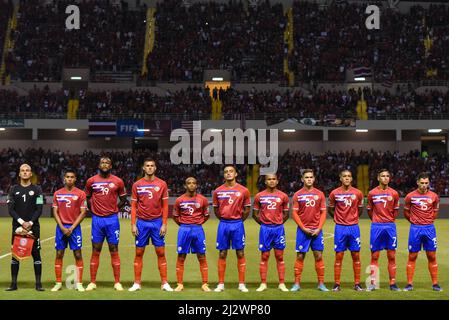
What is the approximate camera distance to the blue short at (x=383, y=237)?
476 inches

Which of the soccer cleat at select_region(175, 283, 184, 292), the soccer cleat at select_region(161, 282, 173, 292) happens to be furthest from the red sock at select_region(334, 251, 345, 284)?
the soccer cleat at select_region(161, 282, 173, 292)

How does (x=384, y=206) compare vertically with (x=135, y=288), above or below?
above

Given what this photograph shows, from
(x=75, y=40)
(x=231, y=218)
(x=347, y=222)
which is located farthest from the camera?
(x=75, y=40)

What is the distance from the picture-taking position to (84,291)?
1135 cm

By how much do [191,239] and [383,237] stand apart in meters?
3.70

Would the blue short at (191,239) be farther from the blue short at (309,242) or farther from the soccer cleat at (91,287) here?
the blue short at (309,242)

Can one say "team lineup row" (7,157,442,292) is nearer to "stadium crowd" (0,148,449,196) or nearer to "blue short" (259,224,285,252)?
"blue short" (259,224,285,252)

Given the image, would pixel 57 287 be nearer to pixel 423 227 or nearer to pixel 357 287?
pixel 357 287

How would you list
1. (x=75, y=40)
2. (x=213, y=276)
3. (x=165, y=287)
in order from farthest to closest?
(x=75, y=40) → (x=213, y=276) → (x=165, y=287)

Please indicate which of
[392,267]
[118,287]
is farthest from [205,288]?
[392,267]

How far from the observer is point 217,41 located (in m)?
49.0

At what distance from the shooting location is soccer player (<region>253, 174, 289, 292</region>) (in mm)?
11875

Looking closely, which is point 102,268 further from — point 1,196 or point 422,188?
point 1,196

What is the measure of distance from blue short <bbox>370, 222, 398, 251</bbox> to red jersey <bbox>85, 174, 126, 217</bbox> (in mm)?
4937
